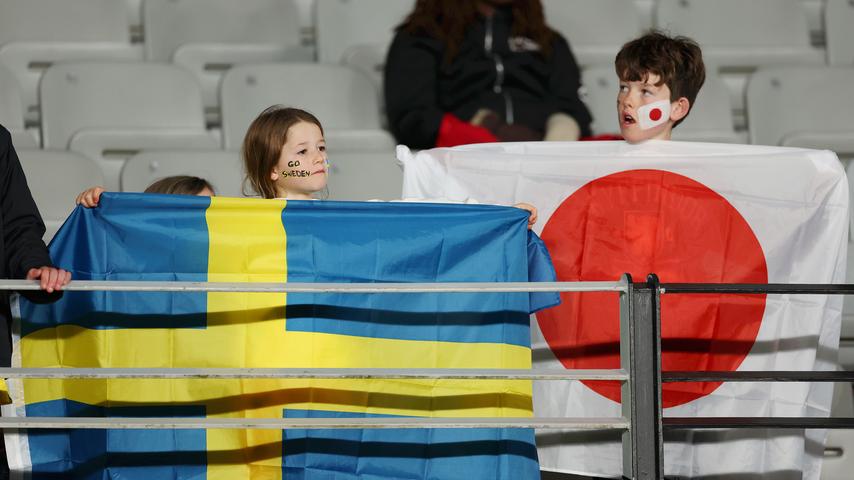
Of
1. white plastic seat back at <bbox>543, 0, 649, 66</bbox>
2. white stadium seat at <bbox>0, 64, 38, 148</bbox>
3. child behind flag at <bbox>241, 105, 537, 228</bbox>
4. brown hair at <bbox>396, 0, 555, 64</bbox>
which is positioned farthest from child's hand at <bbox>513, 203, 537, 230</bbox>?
white plastic seat back at <bbox>543, 0, 649, 66</bbox>

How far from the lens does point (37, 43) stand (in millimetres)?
4035

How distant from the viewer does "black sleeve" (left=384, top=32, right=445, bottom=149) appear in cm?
364

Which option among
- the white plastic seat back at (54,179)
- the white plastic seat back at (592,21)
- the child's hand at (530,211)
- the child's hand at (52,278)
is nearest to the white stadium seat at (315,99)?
the white plastic seat back at (54,179)

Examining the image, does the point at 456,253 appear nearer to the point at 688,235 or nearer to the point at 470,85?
the point at 688,235

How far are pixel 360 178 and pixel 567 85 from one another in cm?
80

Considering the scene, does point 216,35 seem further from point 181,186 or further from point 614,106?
point 181,186

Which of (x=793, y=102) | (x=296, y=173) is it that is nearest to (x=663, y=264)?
(x=296, y=173)

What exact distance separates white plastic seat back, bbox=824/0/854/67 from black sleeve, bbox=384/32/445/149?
1556 mm

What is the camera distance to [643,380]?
2150 millimetres

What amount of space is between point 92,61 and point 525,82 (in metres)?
1.35

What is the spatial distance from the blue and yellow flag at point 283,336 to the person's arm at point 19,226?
5 cm

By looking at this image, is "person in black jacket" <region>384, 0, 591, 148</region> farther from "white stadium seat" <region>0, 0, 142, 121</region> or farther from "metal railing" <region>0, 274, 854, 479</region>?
"metal railing" <region>0, 274, 854, 479</region>

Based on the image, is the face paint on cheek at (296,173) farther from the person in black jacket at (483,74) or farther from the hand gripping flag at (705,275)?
the person in black jacket at (483,74)

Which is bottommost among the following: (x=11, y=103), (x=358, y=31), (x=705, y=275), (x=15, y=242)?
(x=705, y=275)
